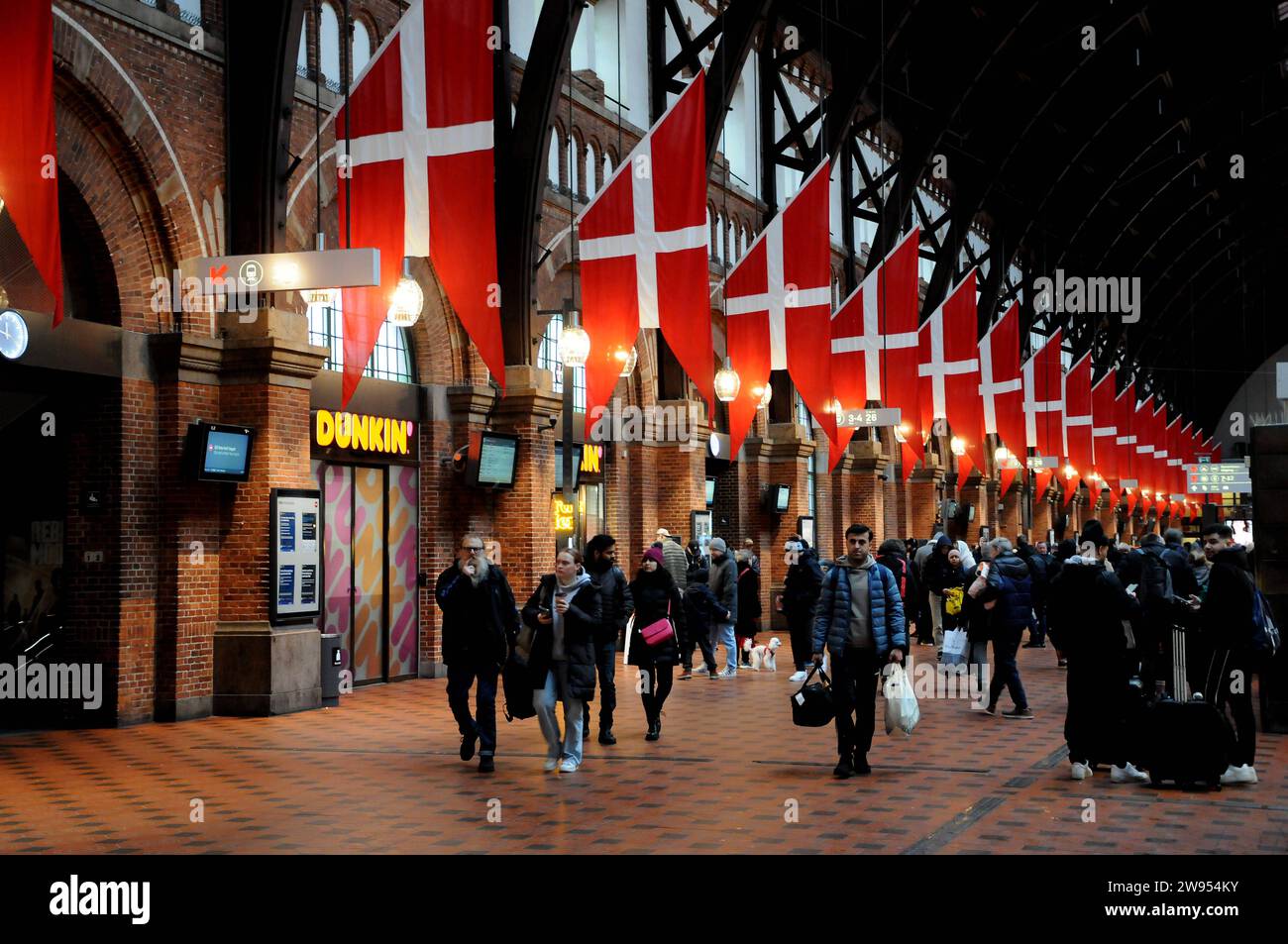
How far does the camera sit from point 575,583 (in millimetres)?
10367

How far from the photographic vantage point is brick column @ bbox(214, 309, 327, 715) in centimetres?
1403

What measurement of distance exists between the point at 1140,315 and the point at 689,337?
1991 inches

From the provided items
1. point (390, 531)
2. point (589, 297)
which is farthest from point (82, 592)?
point (589, 297)

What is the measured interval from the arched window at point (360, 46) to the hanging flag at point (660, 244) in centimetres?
382

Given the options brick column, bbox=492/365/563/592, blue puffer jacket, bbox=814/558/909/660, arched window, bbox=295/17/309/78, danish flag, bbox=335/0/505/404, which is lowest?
blue puffer jacket, bbox=814/558/909/660

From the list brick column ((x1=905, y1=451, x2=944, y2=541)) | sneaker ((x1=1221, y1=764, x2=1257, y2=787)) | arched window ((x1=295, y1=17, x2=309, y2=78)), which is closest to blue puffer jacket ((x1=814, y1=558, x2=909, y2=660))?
sneaker ((x1=1221, y1=764, x2=1257, y2=787))

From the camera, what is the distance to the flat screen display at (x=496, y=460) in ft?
60.1

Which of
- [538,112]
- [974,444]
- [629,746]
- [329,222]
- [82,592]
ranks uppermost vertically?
[538,112]

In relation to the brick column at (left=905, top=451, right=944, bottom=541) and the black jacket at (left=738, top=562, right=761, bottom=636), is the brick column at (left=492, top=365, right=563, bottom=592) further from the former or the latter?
the brick column at (left=905, top=451, right=944, bottom=541)

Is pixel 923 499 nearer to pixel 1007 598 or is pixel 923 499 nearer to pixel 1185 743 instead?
pixel 1007 598

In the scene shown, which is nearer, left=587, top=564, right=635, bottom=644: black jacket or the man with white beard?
the man with white beard

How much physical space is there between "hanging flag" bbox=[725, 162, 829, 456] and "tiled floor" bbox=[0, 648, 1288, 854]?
5989 mm

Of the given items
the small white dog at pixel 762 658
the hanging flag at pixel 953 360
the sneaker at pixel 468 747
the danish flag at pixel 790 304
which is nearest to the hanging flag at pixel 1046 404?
the hanging flag at pixel 953 360
